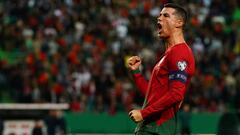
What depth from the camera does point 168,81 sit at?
640cm

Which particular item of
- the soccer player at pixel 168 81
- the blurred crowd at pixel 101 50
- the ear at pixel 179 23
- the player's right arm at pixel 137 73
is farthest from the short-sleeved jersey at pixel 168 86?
the blurred crowd at pixel 101 50

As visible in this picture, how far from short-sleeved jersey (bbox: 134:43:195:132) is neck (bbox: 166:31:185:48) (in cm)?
5

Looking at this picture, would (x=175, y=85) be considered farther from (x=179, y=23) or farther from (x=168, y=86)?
(x=179, y=23)

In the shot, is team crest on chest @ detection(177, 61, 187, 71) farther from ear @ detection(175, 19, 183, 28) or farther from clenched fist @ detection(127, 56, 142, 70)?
clenched fist @ detection(127, 56, 142, 70)

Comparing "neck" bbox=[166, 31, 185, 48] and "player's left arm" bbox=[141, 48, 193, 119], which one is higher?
"neck" bbox=[166, 31, 185, 48]

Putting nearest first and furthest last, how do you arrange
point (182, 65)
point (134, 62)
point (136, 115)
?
point (136, 115)
point (182, 65)
point (134, 62)

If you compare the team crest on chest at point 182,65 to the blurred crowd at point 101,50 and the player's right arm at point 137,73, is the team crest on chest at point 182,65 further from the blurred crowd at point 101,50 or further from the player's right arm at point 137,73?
the blurred crowd at point 101,50

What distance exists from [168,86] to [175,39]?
0.44 metres

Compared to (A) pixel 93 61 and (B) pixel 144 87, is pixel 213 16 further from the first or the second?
(B) pixel 144 87

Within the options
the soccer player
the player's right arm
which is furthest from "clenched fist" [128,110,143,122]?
the player's right arm

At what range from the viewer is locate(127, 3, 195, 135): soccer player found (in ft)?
20.5

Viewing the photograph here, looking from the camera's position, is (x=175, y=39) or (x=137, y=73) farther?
(x=137, y=73)

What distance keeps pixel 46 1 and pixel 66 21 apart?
1.09 meters

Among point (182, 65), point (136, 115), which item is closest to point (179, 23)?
point (182, 65)
